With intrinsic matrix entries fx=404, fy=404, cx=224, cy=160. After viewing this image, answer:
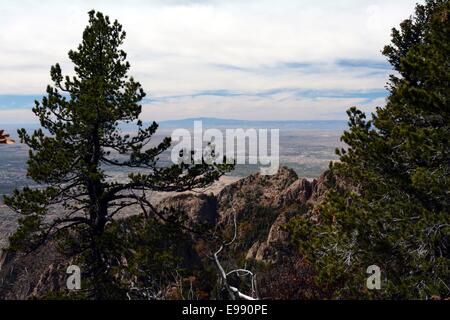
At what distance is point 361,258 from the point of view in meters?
13.4

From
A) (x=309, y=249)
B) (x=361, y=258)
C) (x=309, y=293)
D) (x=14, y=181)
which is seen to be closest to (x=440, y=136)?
(x=361, y=258)

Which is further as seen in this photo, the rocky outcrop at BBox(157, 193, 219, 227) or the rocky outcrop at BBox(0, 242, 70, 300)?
the rocky outcrop at BBox(157, 193, 219, 227)

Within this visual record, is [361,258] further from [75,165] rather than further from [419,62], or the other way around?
[75,165]

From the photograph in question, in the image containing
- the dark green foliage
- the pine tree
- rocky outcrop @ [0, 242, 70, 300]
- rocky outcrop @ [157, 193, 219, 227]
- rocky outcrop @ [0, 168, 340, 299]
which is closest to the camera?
the dark green foliage

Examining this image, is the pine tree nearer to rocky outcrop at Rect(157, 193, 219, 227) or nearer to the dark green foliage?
the dark green foliage

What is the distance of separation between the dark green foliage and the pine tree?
207 inches

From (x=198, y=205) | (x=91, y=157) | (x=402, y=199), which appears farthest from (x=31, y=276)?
(x=402, y=199)

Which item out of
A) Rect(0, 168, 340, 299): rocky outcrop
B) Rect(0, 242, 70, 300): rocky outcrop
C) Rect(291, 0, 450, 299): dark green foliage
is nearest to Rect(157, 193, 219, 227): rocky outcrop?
Rect(0, 168, 340, 299): rocky outcrop

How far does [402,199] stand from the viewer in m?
Result: 13.5

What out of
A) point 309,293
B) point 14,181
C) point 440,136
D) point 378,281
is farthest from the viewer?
point 14,181

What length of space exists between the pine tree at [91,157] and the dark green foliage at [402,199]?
525cm

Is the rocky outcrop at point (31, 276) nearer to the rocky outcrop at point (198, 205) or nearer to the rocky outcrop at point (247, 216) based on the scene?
the rocky outcrop at point (247, 216)

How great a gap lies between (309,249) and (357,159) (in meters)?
3.70

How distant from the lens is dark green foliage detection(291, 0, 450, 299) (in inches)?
460
